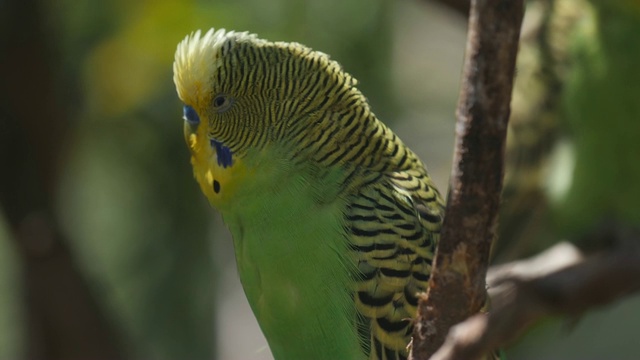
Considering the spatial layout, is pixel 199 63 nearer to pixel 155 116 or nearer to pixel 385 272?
pixel 385 272

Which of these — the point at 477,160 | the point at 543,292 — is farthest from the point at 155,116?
the point at 477,160

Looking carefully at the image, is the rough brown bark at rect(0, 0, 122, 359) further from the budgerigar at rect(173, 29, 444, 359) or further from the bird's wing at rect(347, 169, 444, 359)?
the bird's wing at rect(347, 169, 444, 359)

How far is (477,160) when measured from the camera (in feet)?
5.27

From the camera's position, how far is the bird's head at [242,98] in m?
2.19

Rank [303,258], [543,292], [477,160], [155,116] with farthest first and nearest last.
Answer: [155,116], [303,258], [543,292], [477,160]

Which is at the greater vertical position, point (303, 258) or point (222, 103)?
point (222, 103)

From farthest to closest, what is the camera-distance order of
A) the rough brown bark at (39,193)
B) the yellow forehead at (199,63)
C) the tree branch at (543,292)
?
the rough brown bark at (39,193)
the yellow forehead at (199,63)
the tree branch at (543,292)

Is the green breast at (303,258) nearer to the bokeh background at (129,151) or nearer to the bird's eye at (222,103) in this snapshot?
the bird's eye at (222,103)

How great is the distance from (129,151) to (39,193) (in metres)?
0.37

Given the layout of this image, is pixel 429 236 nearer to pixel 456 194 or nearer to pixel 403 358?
pixel 403 358

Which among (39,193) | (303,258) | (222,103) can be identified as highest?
(222,103)

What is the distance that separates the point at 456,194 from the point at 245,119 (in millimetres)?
720

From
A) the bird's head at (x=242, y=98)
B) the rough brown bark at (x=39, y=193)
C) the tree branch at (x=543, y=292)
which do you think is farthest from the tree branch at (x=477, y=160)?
the rough brown bark at (x=39, y=193)

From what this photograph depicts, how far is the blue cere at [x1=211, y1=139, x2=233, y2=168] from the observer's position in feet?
7.31
